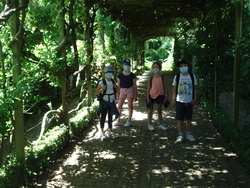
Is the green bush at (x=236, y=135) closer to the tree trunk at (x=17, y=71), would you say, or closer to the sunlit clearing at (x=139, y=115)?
the sunlit clearing at (x=139, y=115)

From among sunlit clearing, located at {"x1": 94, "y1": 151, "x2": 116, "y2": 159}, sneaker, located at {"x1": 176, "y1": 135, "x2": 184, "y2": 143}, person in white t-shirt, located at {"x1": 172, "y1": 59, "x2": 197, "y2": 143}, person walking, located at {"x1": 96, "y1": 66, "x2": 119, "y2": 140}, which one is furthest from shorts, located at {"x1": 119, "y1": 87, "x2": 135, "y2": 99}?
sunlit clearing, located at {"x1": 94, "y1": 151, "x2": 116, "y2": 159}

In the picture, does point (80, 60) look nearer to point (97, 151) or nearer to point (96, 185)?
point (97, 151)

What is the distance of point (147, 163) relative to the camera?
5.79 meters

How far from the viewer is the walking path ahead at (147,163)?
196 inches

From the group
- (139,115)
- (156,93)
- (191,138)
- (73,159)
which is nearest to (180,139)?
(191,138)

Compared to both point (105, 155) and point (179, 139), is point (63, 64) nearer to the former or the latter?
point (105, 155)

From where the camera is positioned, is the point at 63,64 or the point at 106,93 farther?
the point at 106,93

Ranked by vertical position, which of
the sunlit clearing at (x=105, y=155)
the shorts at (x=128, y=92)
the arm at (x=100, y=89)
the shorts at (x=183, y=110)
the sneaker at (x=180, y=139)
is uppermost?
the arm at (x=100, y=89)

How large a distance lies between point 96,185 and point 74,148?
2035 mm

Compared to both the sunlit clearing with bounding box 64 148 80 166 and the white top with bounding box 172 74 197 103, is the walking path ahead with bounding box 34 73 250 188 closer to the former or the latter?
the sunlit clearing with bounding box 64 148 80 166

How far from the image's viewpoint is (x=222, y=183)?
486 cm

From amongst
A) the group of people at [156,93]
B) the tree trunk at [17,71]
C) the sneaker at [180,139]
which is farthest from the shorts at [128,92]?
the tree trunk at [17,71]

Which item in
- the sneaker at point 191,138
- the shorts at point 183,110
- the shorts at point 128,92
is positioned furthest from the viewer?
the shorts at point 128,92

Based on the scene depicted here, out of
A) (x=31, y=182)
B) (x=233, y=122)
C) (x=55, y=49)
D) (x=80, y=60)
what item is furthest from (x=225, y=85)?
(x=31, y=182)
